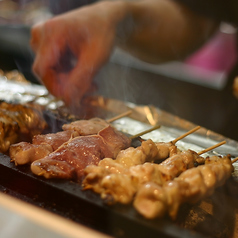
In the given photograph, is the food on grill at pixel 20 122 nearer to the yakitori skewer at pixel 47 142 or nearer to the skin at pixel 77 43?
the yakitori skewer at pixel 47 142

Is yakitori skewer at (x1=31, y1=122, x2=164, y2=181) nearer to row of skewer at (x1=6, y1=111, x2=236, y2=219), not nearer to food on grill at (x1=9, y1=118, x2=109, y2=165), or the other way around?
row of skewer at (x1=6, y1=111, x2=236, y2=219)

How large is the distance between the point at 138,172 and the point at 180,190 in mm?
305

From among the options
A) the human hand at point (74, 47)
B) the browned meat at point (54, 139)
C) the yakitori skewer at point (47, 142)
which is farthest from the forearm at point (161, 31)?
the browned meat at point (54, 139)

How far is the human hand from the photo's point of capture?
3.61 meters

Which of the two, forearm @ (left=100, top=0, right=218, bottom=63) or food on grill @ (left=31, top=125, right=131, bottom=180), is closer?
food on grill @ (left=31, top=125, right=131, bottom=180)

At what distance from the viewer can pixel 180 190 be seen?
175cm

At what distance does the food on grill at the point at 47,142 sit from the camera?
2.12m

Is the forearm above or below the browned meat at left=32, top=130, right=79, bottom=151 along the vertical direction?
above

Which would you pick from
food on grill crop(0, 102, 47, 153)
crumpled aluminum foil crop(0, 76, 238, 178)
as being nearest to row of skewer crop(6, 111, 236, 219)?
food on grill crop(0, 102, 47, 153)

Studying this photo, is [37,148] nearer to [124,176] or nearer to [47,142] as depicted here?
[47,142]

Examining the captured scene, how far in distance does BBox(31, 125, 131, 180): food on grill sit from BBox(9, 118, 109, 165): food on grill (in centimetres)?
12

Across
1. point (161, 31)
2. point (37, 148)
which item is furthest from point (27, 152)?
point (161, 31)

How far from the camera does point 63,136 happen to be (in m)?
2.50

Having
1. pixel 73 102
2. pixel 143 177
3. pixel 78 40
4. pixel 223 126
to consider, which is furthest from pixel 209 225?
pixel 78 40
